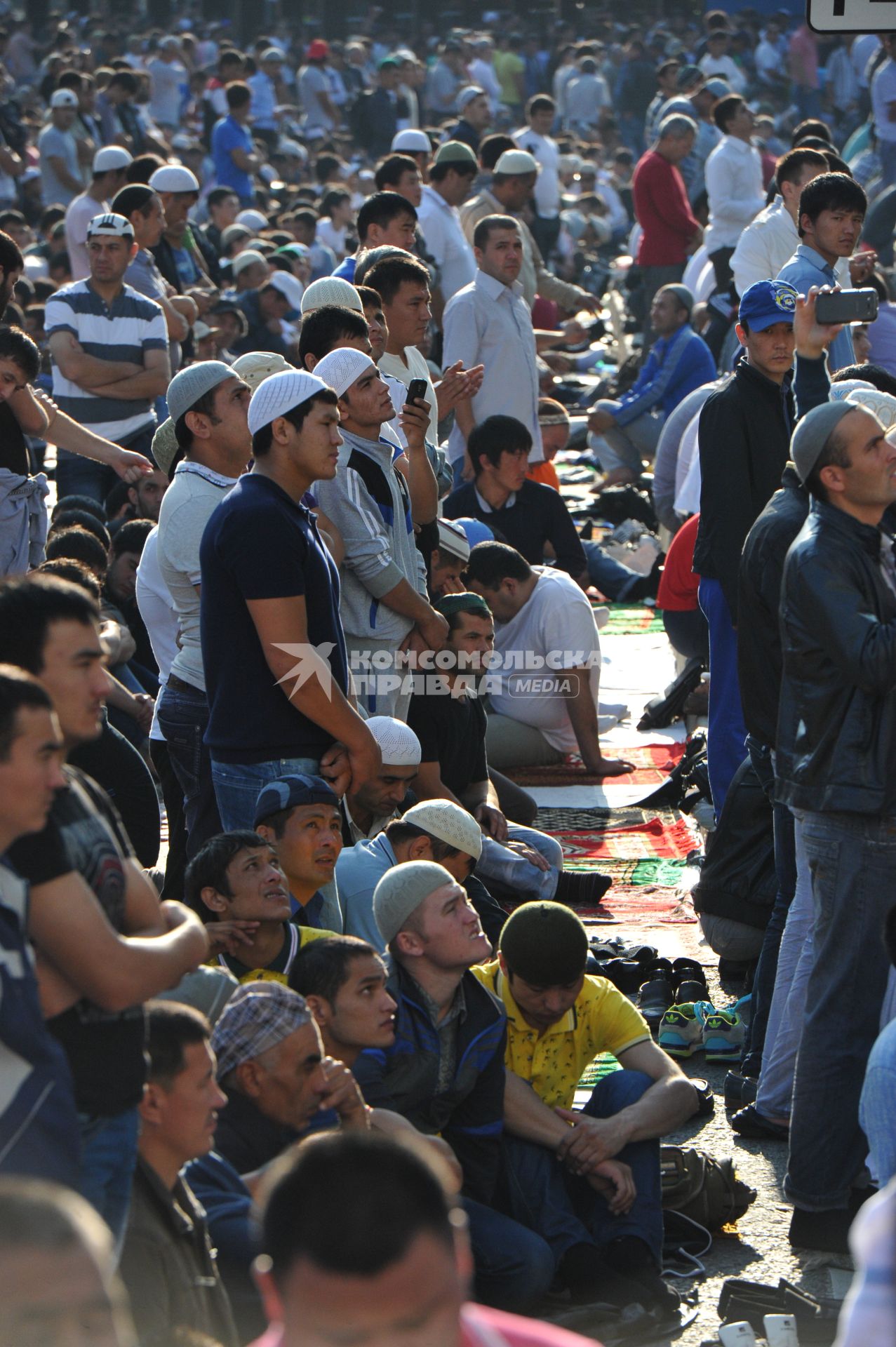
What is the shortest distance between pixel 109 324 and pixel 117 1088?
18.9 ft

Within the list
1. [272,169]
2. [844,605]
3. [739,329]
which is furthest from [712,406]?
[272,169]

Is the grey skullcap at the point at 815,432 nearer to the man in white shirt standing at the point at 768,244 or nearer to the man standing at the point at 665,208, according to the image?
the man in white shirt standing at the point at 768,244

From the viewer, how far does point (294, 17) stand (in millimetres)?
32969

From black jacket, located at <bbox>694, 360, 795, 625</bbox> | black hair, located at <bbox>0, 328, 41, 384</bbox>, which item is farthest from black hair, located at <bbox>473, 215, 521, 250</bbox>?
black hair, located at <bbox>0, 328, 41, 384</bbox>

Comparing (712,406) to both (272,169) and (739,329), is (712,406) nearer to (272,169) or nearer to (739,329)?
(739,329)

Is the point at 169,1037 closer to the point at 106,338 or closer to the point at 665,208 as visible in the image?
the point at 106,338

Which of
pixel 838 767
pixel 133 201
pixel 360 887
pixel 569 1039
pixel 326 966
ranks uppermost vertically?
pixel 133 201

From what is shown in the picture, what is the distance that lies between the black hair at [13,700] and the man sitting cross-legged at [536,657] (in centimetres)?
513

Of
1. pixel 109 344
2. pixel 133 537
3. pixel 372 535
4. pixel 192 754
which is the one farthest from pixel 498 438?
pixel 192 754

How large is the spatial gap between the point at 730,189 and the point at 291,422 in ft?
31.1

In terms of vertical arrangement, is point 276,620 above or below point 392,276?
below

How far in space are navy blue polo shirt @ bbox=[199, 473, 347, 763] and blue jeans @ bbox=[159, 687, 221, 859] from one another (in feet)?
1.25

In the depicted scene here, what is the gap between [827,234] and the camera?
6801 mm

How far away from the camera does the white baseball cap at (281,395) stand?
14.8ft
